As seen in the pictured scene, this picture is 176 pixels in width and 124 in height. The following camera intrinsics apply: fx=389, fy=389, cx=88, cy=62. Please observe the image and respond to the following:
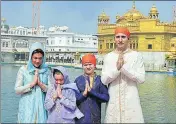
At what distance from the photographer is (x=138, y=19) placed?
35.9 m

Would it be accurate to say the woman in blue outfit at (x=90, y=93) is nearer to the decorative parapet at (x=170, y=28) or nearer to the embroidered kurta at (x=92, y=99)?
the embroidered kurta at (x=92, y=99)

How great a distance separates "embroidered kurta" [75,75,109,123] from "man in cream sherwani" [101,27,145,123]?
0.07 meters

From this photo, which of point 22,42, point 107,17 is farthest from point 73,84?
point 22,42

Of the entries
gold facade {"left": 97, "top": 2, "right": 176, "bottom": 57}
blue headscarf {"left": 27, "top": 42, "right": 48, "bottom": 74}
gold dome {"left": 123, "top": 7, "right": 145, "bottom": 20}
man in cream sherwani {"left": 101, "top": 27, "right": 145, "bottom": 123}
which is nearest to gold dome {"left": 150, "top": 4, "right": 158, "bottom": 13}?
gold facade {"left": 97, "top": 2, "right": 176, "bottom": 57}

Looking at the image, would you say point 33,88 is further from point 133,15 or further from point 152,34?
point 133,15

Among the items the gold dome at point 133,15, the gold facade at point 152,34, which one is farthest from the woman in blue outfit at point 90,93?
the gold dome at point 133,15

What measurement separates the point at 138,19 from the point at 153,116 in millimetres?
29756

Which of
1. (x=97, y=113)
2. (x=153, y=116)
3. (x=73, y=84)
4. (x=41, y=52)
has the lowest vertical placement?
(x=153, y=116)

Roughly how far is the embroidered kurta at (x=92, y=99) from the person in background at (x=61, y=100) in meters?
0.07

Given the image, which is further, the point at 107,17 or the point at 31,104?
the point at 107,17

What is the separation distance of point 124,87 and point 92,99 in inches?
11.3

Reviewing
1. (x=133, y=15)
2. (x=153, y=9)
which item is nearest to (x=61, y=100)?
(x=153, y=9)

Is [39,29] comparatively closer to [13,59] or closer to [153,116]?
[13,59]

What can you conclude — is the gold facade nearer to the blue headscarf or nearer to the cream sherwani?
the cream sherwani
